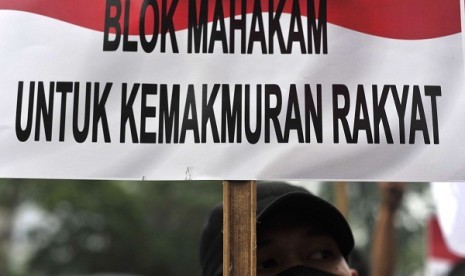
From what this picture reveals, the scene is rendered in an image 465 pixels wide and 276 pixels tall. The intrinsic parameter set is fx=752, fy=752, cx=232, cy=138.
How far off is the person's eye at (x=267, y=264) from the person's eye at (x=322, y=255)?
107mm

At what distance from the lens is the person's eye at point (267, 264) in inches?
79.7

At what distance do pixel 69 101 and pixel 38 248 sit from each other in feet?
58.8

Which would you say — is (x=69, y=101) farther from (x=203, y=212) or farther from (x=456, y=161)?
(x=203, y=212)

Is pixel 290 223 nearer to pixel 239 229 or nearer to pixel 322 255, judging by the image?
pixel 322 255

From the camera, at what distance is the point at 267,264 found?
6.70 ft

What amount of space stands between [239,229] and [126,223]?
59.5 ft

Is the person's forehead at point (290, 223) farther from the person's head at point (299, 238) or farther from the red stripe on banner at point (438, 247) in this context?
the red stripe on banner at point (438, 247)

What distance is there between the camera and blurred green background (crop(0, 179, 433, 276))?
18.5 m

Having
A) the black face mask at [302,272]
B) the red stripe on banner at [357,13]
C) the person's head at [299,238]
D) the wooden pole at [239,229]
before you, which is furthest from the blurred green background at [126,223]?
the wooden pole at [239,229]

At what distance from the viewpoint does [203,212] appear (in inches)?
818

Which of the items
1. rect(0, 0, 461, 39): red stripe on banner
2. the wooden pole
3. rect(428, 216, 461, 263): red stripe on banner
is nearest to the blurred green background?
rect(428, 216, 461, 263): red stripe on banner

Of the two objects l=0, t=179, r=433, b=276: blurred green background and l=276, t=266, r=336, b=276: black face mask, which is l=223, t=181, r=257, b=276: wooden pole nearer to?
l=276, t=266, r=336, b=276: black face mask

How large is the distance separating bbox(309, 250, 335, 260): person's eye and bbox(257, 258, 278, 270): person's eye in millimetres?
107

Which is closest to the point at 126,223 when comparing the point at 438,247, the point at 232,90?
the point at 438,247
